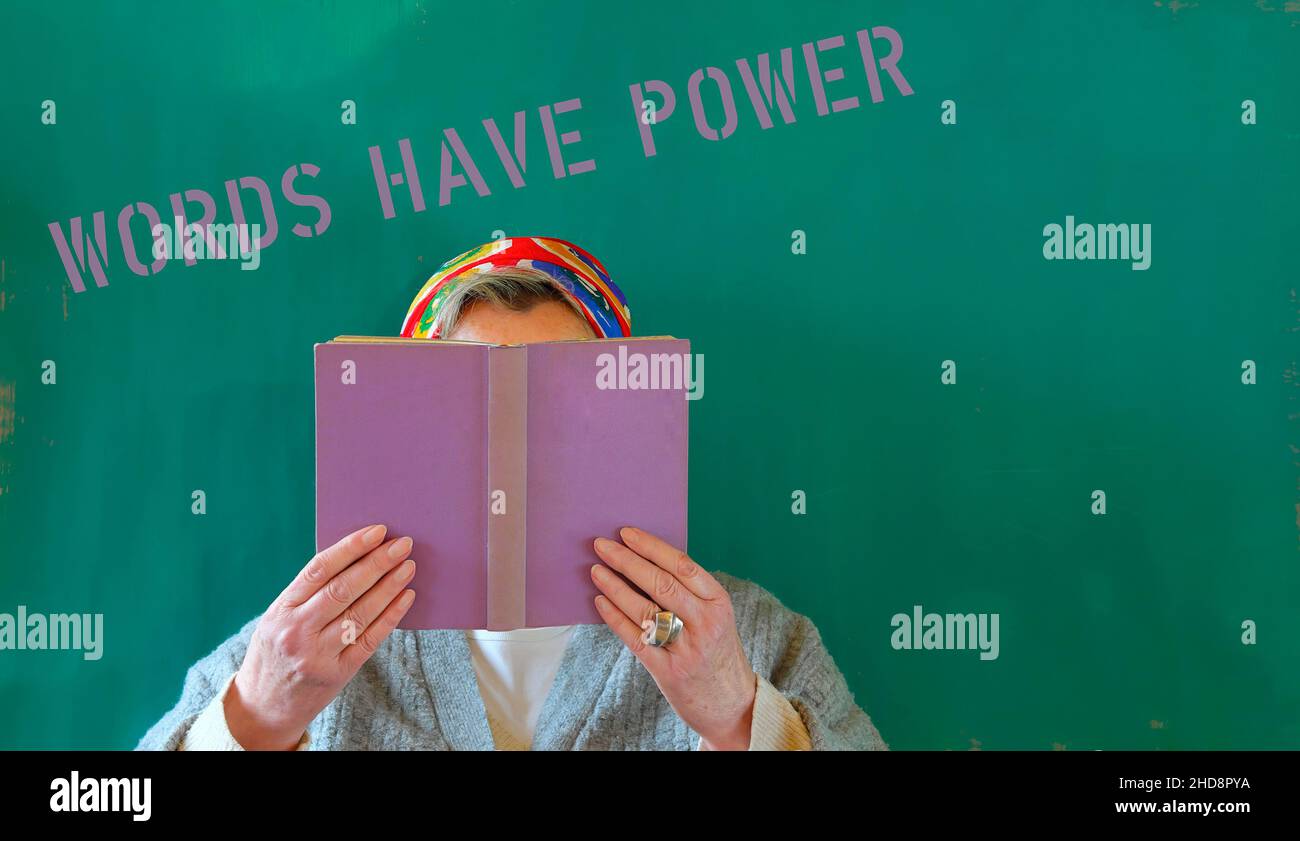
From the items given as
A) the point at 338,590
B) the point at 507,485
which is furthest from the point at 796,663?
the point at 338,590

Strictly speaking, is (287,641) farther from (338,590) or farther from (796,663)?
(796,663)

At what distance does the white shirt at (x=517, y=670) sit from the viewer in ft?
4.15

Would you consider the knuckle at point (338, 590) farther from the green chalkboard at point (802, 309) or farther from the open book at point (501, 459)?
the green chalkboard at point (802, 309)

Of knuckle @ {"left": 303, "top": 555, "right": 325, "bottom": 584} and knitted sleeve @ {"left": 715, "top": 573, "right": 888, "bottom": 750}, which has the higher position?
knuckle @ {"left": 303, "top": 555, "right": 325, "bottom": 584}

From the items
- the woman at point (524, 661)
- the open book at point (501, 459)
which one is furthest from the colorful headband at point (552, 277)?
the open book at point (501, 459)

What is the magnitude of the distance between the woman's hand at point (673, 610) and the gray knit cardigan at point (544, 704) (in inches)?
6.9

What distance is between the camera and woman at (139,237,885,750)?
1.05 meters

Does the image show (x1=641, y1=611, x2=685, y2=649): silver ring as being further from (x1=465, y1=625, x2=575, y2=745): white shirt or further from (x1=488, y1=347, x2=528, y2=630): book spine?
(x1=465, y1=625, x2=575, y2=745): white shirt

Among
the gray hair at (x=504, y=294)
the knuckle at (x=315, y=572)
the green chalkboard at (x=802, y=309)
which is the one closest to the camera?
the knuckle at (x=315, y=572)

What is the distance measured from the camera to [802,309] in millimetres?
1521

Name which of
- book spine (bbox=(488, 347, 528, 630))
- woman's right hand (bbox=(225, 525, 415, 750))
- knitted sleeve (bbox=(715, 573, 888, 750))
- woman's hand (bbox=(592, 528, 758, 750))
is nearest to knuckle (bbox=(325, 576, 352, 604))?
woman's right hand (bbox=(225, 525, 415, 750))

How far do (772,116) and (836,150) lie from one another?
0.35 ft

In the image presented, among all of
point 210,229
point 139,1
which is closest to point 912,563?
point 210,229
